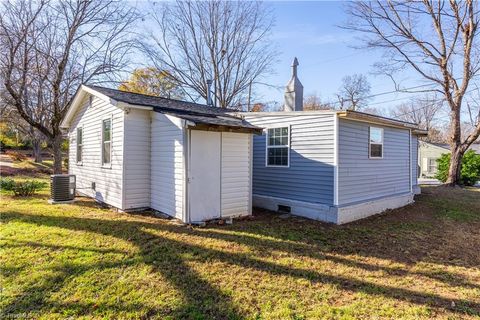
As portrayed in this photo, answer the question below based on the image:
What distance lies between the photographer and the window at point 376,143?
28.8ft

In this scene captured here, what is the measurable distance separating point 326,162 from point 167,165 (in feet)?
13.7

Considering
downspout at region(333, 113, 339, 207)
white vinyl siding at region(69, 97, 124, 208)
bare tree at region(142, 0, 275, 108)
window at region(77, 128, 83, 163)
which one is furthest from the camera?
bare tree at region(142, 0, 275, 108)

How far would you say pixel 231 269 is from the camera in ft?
14.0

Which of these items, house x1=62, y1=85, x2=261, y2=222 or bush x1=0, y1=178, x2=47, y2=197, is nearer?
house x1=62, y1=85, x2=261, y2=222

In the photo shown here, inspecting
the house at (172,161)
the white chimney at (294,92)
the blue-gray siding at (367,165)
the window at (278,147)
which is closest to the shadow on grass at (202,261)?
the house at (172,161)

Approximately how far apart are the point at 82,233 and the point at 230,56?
64.4 feet

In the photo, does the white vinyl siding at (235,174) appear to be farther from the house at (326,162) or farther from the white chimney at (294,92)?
the white chimney at (294,92)

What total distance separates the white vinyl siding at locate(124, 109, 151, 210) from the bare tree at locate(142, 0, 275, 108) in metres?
15.1

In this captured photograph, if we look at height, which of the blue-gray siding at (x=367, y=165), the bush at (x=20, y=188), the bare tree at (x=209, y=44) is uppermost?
the bare tree at (x=209, y=44)

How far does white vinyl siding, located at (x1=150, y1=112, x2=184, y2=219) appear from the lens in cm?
661

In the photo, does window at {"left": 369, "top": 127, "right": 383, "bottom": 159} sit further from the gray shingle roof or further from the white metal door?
the white metal door

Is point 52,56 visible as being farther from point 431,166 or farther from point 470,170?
point 431,166

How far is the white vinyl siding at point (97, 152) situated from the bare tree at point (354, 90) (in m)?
31.8

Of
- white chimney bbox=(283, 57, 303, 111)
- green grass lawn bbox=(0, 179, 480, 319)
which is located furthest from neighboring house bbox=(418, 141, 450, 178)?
green grass lawn bbox=(0, 179, 480, 319)
